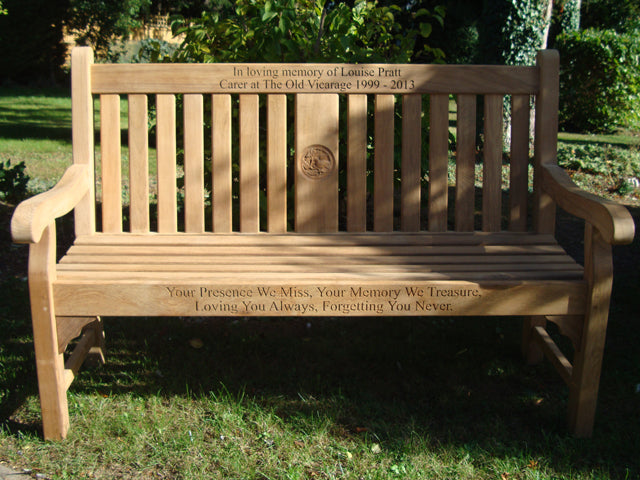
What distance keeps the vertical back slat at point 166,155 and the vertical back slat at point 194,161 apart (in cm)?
6

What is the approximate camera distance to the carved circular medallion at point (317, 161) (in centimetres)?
317

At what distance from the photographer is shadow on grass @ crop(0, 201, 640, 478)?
8.69 ft

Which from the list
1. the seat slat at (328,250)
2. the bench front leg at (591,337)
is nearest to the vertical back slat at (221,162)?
the seat slat at (328,250)

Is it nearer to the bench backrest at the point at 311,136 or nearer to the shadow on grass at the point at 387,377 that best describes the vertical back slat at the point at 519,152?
the bench backrest at the point at 311,136

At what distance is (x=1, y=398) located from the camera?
9.51ft

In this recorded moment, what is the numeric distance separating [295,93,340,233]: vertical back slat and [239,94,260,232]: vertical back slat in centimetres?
19

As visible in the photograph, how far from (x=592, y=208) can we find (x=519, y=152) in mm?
710

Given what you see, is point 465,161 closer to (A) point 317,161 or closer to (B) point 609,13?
(A) point 317,161

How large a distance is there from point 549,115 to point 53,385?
237 centimetres

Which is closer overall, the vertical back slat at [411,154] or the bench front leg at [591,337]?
the bench front leg at [591,337]

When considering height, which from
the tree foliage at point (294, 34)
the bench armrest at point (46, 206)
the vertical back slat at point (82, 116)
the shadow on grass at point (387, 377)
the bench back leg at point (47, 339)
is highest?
the tree foliage at point (294, 34)

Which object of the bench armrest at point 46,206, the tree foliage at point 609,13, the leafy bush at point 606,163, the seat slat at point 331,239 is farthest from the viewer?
the tree foliage at point 609,13

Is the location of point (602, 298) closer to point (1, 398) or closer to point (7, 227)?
point (1, 398)

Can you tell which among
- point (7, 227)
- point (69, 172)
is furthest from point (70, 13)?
point (69, 172)
